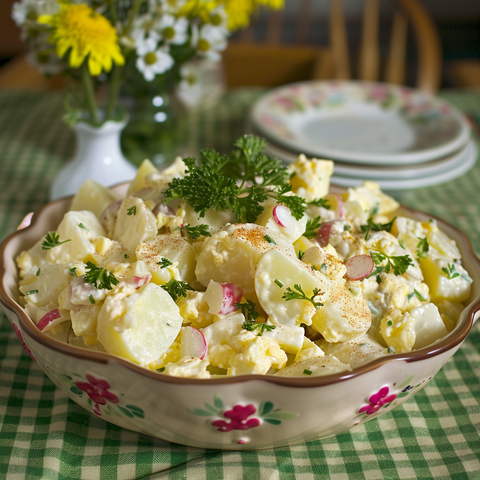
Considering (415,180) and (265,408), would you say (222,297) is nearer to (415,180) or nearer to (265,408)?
(265,408)

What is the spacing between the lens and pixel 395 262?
1177 mm

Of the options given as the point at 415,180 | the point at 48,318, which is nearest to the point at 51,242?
the point at 48,318

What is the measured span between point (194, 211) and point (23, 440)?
1.92 feet

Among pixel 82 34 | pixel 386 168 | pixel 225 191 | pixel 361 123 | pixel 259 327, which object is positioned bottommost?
pixel 361 123

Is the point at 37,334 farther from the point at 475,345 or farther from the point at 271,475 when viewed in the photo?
the point at 475,345

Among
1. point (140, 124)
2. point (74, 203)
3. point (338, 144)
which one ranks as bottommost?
point (338, 144)

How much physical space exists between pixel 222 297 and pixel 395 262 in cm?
41

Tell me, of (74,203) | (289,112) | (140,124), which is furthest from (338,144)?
(74,203)

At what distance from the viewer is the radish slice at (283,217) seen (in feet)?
3.69

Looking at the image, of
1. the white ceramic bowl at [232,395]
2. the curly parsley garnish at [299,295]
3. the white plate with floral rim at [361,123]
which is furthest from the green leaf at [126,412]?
the white plate with floral rim at [361,123]

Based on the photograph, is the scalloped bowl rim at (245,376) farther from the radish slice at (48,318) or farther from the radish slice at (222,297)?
the radish slice at (222,297)


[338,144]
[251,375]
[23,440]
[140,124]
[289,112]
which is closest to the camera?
[251,375]

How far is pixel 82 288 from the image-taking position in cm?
100

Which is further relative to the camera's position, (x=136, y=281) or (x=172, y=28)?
(x=172, y=28)
